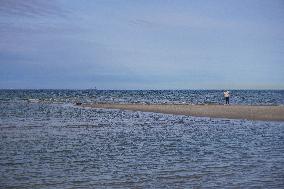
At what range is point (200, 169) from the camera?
13172 mm

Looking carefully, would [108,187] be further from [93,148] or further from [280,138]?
[280,138]

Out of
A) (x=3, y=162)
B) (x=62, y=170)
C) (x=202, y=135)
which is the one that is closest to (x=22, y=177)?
(x=62, y=170)

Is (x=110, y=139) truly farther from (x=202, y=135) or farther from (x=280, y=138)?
(x=280, y=138)

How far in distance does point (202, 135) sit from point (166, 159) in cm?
826

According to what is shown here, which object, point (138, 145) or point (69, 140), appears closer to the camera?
point (138, 145)

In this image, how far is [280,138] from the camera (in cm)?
2062

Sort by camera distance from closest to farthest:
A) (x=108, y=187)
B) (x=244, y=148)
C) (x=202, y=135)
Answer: (x=108, y=187), (x=244, y=148), (x=202, y=135)

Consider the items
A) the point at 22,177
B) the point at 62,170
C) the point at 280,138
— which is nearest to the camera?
the point at 22,177

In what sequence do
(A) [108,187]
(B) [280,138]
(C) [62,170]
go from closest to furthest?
(A) [108,187] → (C) [62,170] → (B) [280,138]

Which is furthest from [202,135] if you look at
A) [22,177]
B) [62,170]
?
[22,177]

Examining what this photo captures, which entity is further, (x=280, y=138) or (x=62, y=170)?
(x=280, y=138)

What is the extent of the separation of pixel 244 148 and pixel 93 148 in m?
6.53

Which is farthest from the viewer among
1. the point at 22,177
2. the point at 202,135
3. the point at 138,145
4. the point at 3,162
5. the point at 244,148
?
the point at 202,135

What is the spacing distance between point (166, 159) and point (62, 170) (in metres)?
3.93
